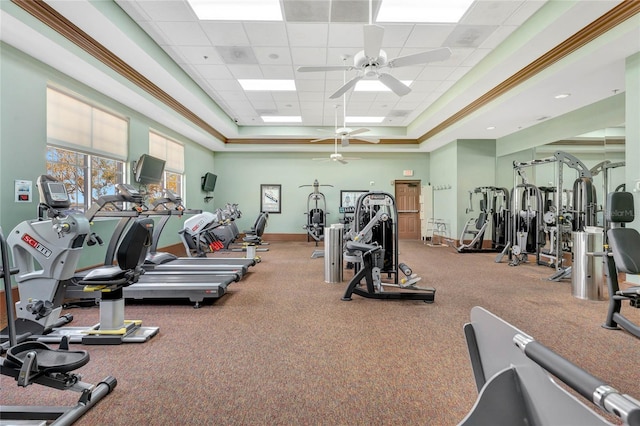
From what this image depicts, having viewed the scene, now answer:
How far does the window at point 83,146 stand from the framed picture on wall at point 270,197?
560cm

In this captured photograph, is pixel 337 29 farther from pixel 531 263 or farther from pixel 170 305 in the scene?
pixel 531 263

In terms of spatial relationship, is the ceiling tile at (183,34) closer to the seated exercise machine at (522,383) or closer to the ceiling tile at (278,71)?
the ceiling tile at (278,71)

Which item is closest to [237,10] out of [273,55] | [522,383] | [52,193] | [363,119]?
[273,55]

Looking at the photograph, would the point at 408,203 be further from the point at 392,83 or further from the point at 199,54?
the point at 199,54

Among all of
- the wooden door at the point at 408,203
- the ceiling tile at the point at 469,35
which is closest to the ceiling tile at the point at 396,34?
the ceiling tile at the point at 469,35

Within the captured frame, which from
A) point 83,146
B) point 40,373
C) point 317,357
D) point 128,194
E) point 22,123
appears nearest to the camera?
point 40,373

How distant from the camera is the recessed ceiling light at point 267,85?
649 centimetres

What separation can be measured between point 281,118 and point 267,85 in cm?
258

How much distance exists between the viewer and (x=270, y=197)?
452 inches

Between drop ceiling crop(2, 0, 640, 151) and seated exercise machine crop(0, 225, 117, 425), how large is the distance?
3.31m

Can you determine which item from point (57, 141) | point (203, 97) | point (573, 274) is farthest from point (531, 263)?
point (57, 141)

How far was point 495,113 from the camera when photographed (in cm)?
673

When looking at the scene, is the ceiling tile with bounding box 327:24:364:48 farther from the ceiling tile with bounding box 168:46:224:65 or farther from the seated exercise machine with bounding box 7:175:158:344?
the seated exercise machine with bounding box 7:175:158:344

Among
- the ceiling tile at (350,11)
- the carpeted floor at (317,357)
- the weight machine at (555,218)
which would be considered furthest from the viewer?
the weight machine at (555,218)
